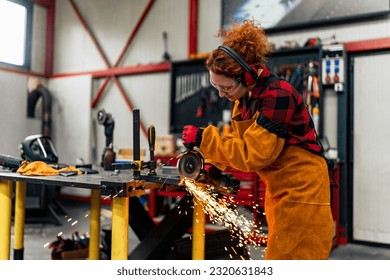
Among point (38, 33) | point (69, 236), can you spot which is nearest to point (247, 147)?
point (38, 33)

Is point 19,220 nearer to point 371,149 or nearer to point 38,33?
point 38,33

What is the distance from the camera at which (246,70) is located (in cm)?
116

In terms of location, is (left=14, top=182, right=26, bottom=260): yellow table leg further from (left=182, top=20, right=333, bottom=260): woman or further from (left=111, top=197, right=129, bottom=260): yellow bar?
(left=182, top=20, right=333, bottom=260): woman

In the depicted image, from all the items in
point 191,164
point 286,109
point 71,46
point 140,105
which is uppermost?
point 71,46

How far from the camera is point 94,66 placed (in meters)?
4.75

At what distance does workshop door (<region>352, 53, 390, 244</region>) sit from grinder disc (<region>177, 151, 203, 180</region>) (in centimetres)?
228

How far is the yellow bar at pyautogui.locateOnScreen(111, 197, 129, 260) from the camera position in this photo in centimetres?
134

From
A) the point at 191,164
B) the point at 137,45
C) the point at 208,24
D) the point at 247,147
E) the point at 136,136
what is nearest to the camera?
the point at 247,147

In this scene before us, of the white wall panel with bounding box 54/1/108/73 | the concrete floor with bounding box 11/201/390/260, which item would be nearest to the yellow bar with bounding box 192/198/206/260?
the concrete floor with bounding box 11/201/390/260

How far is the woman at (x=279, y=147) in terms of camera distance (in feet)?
3.71

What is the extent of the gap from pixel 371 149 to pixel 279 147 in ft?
7.51

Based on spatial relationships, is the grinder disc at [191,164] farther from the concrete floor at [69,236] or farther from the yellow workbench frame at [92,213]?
the concrete floor at [69,236]

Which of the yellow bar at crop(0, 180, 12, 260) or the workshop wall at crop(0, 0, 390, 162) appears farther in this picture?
the workshop wall at crop(0, 0, 390, 162)

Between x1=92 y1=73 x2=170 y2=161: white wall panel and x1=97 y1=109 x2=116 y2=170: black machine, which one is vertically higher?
x1=92 y1=73 x2=170 y2=161: white wall panel
